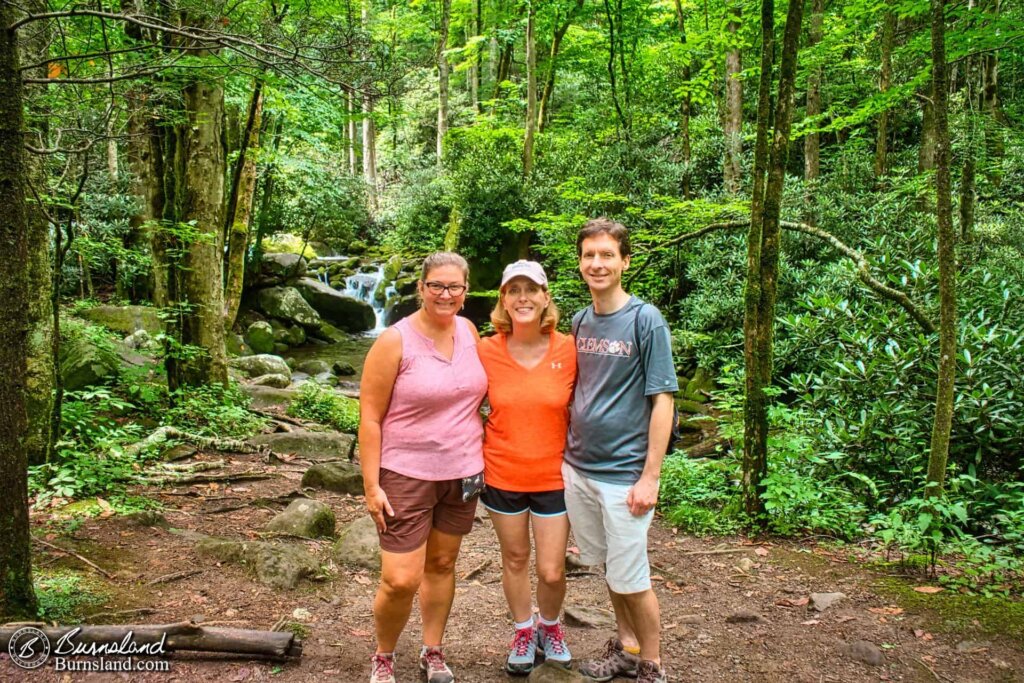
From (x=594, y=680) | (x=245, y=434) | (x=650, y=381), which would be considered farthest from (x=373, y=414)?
(x=245, y=434)

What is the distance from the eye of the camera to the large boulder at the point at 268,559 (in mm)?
3854

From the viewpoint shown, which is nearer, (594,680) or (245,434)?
(594,680)

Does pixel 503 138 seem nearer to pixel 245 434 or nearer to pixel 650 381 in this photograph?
pixel 245 434

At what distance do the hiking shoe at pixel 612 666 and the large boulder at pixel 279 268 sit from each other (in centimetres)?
1576

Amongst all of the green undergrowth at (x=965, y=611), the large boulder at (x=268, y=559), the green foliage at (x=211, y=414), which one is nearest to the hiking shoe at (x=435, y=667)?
the large boulder at (x=268, y=559)

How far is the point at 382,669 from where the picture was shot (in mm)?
2734

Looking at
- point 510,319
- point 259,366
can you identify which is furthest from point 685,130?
point 510,319

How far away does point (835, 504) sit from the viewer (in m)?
5.05

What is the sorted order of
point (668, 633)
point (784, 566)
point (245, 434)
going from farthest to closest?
point (245, 434) → point (784, 566) → point (668, 633)

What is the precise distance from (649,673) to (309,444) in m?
5.54

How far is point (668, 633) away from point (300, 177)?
52.4ft

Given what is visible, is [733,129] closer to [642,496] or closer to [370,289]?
[370,289]

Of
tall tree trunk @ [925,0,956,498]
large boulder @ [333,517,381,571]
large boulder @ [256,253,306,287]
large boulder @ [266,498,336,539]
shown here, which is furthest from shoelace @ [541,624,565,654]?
large boulder @ [256,253,306,287]

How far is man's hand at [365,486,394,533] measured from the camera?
260 centimetres
